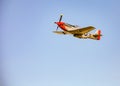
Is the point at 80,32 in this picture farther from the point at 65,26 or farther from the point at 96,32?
the point at 96,32

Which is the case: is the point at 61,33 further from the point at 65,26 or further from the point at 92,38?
the point at 92,38

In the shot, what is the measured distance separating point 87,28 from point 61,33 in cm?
268

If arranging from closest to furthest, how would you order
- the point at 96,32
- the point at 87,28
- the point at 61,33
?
1. the point at 87,28
2. the point at 61,33
3. the point at 96,32

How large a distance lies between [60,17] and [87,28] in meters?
2.86

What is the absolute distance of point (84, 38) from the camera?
79.6 feet

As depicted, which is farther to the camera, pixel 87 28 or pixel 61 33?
pixel 61 33

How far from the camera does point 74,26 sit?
2395cm

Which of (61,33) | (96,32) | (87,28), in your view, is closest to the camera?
Result: (87,28)

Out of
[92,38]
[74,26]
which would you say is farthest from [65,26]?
[92,38]

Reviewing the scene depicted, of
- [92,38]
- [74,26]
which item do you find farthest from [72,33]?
[92,38]

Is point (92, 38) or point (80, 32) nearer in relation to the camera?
point (80, 32)

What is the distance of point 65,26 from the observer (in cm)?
2411

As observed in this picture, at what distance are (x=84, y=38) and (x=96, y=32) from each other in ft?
9.31

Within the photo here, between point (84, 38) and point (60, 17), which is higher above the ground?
point (60, 17)
